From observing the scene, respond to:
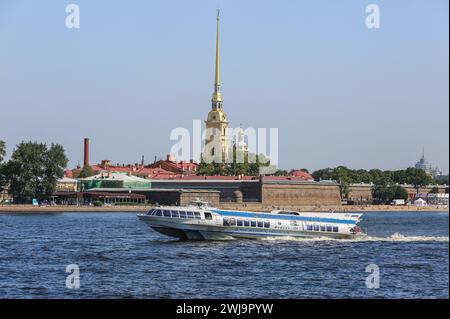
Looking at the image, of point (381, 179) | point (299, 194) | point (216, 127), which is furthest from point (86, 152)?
point (381, 179)

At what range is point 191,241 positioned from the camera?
42625 millimetres

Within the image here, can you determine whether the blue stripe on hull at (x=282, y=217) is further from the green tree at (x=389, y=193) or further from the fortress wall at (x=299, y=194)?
the green tree at (x=389, y=193)

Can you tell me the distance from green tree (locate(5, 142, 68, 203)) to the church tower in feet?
142

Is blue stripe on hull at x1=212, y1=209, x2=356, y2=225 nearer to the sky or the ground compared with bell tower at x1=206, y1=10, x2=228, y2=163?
nearer to the ground

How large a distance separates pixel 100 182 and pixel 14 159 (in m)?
18.0

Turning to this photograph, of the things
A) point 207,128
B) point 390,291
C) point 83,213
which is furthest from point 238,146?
point 390,291

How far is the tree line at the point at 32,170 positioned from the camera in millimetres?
101125

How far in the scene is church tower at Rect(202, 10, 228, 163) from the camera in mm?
144875

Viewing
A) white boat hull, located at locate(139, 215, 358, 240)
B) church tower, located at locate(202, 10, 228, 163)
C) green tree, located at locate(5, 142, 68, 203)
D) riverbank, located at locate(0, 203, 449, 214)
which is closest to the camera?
white boat hull, located at locate(139, 215, 358, 240)

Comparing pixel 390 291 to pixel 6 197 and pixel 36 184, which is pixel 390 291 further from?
pixel 6 197

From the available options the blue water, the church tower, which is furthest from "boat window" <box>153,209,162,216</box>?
the church tower

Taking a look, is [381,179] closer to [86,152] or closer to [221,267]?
[86,152]

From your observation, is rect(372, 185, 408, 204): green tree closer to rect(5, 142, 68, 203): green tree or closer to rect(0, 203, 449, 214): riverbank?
rect(0, 203, 449, 214): riverbank

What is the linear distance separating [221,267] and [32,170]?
7198 centimetres
